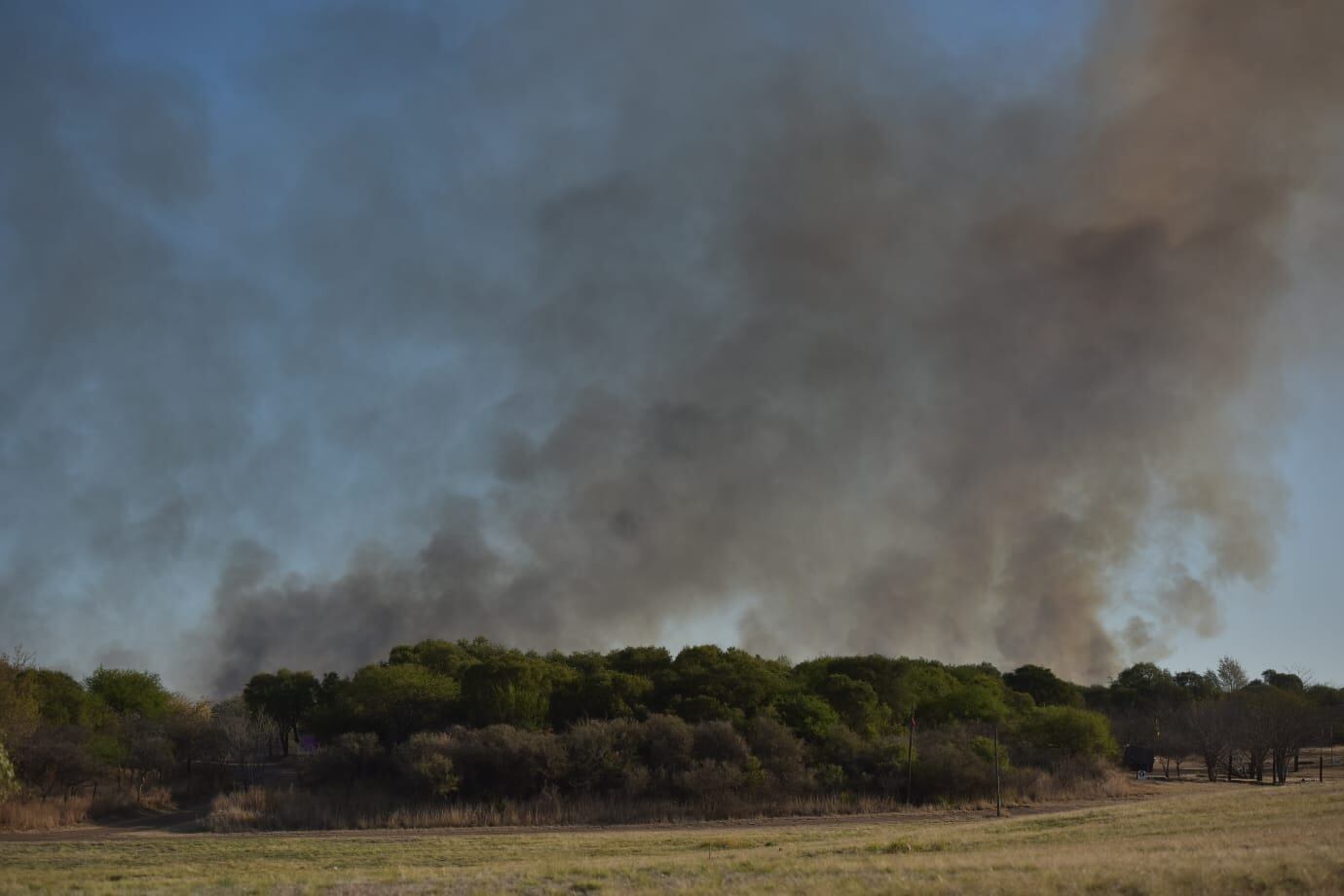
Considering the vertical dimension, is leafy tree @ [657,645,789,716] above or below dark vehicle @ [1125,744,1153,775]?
above

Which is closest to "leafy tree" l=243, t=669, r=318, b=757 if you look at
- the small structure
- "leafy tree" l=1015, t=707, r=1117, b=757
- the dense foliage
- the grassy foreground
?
the dense foliage

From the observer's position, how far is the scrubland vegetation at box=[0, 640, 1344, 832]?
59688 mm

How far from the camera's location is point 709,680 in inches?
2931

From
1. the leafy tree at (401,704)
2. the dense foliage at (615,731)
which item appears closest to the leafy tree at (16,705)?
the dense foliage at (615,731)

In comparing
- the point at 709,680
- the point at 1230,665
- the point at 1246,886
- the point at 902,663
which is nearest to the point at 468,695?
the point at 709,680

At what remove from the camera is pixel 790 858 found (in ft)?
96.3

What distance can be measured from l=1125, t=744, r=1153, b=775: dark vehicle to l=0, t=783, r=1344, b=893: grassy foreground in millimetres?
48423

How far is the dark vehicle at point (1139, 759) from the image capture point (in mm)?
92438

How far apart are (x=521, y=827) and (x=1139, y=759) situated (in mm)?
67695

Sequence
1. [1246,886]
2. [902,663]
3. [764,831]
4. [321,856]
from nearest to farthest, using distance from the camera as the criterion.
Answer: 1. [1246,886]
2. [321,856]
3. [764,831]
4. [902,663]

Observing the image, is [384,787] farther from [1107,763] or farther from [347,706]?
[1107,763]

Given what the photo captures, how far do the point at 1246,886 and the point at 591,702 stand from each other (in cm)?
5939

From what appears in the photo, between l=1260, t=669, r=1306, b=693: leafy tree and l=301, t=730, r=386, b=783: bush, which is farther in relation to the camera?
l=1260, t=669, r=1306, b=693: leafy tree

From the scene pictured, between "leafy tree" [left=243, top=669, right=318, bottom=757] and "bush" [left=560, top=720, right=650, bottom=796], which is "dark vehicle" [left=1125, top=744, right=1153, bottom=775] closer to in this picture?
"bush" [left=560, top=720, right=650, bottom=796]
